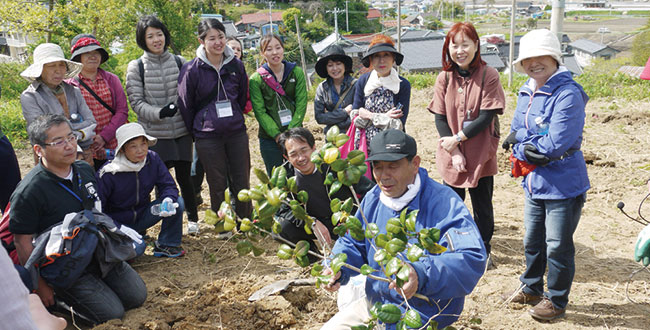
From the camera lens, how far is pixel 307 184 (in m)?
3.60

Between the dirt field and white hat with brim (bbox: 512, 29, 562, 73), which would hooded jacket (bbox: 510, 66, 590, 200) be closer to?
white hat with brim (bbox: 512, 29, 562, 73)

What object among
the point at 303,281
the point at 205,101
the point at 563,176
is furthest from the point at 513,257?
the point at 205,101

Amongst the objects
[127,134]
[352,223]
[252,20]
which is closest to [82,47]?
[127,134]

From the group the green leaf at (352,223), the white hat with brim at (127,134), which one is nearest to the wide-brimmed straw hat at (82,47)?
the white hat with brim at (127,134)

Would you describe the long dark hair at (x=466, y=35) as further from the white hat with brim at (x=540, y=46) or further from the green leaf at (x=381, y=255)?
the green leaf at (x=381, y=255)

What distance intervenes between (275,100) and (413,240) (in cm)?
240

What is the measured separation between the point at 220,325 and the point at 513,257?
2.28 m

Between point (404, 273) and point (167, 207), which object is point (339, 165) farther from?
point (167, 207)

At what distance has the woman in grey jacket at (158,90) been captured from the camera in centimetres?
415

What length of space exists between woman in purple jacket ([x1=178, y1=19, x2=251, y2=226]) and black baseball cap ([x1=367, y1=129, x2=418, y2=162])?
217 centimetres

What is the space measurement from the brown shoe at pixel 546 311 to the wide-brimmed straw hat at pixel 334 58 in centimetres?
244

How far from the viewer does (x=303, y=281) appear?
353 centimetres

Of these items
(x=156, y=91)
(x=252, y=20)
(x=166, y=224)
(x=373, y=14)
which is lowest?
(x=166, y=224)

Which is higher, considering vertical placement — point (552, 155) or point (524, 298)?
point (552, 155)
